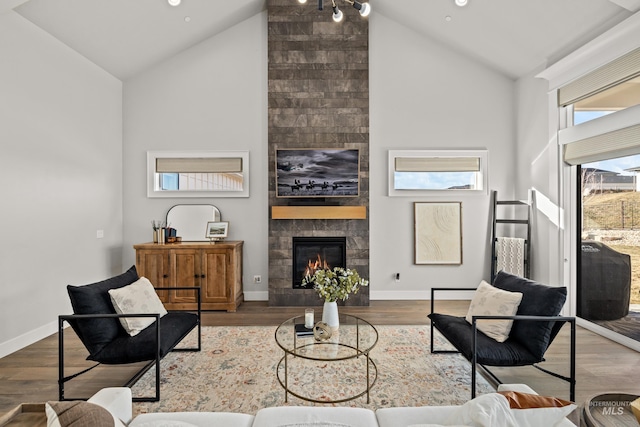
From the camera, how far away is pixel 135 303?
2.70 meters

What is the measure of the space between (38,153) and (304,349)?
3390 mm

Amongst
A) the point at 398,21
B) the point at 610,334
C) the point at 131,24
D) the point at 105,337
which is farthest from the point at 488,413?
the point at 398,21

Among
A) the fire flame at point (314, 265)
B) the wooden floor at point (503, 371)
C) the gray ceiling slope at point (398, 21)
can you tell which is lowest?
the wooden floor at point (503, 371)

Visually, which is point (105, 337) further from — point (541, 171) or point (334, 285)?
point (541, 171)

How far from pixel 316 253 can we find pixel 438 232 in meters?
1.82

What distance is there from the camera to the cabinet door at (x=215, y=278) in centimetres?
461

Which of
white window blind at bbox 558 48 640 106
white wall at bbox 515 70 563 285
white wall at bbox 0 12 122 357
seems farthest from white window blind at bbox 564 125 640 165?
white wall at bbox 0 12 122 357

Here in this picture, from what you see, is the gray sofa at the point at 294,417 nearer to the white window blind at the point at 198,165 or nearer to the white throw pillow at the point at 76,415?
the white throw pillow at the point at 76,415

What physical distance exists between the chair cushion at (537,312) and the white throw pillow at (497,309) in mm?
60

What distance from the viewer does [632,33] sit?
126 inches

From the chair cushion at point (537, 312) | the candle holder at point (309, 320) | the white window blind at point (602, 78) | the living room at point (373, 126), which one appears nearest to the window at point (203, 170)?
the living room at point (373, 126)

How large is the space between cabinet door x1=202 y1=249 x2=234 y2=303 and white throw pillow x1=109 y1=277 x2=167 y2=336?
5.45 ft

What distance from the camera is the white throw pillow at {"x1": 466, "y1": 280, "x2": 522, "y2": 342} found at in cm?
255

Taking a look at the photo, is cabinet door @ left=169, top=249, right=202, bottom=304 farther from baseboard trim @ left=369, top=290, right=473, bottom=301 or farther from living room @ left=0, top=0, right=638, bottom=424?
baseboard trim @ left=369, top=290, right=473, bottom=301
